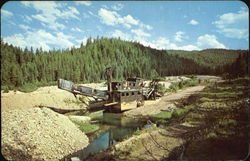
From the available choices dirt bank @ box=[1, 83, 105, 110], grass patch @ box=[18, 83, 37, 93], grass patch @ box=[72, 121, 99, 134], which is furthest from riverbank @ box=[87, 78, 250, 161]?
grass patch @ box=[18, 83, 37, 93]

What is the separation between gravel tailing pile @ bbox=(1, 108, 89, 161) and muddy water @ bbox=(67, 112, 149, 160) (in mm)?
459

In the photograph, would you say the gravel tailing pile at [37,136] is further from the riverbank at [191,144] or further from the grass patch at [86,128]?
the riverbank at [191,144]

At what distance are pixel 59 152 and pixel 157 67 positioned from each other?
1201 cm

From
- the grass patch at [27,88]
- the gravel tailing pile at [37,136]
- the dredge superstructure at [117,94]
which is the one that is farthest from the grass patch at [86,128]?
the grass patch at [27,88]

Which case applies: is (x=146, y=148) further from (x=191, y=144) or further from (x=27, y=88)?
(x=27, y=88)

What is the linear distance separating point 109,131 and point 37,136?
4.43m

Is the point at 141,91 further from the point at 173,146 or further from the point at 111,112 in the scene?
the point at 173,146

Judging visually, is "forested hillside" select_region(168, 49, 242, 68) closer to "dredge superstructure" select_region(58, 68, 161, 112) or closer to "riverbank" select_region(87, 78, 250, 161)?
"riverbank" select_region(87, 78, 250, 161)

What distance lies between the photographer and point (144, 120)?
12477 mm

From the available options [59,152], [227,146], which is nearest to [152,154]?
[227,146]

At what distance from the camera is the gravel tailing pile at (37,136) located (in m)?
5.99

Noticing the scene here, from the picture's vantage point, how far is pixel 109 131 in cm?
1031

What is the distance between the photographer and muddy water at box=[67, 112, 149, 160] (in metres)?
7.82

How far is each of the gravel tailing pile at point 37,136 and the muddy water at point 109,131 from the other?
46 centimetres
